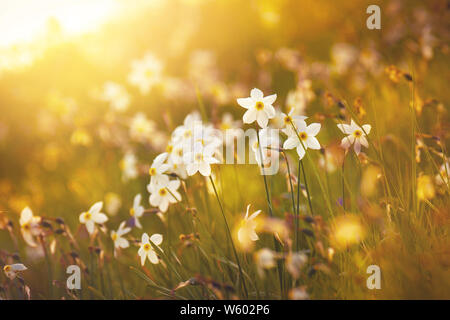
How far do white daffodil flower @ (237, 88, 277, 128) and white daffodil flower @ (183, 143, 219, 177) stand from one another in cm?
24

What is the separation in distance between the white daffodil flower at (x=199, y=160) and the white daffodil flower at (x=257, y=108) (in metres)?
0.24

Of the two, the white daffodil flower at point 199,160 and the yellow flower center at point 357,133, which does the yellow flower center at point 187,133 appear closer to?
the white daffodil flower at point 199,160

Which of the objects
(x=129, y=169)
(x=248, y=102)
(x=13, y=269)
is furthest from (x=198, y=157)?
(x=129, y=169)

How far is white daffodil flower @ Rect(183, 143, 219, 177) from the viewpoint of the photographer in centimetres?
168

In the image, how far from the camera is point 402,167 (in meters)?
2.46

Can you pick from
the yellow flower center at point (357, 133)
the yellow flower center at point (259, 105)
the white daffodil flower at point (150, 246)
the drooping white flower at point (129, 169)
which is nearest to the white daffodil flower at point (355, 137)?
the yellow flower center at point (357, 133)

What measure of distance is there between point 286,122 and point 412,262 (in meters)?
0.78

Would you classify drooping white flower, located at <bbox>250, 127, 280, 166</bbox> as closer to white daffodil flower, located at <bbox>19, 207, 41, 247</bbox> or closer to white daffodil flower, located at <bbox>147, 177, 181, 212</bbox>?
white daffodil flower, located at <bbox>147, 177, 181, 212</bbox>

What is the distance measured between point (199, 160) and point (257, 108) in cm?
36

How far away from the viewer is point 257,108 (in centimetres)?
163

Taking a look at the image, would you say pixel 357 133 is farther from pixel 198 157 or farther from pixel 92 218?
pixel 92 218

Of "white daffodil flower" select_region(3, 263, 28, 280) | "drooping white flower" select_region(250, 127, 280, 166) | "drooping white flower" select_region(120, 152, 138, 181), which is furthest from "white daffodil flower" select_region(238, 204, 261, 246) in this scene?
"drooping white flower" select_region(120, 152, 138, 181)

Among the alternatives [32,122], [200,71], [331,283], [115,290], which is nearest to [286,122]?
[331,283]
